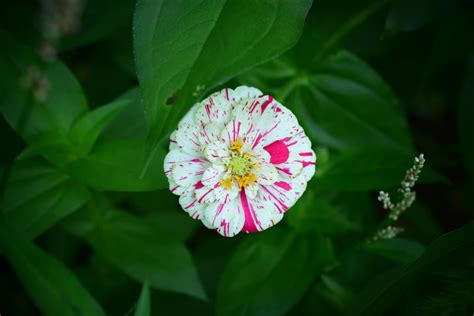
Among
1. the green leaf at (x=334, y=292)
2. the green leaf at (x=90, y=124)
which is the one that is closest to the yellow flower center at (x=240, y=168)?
the green leaf at (x=90, y=124)

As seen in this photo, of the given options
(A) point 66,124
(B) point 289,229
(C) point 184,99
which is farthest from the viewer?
(B) point 289,229

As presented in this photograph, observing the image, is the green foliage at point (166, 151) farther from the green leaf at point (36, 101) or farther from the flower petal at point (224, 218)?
the flower petal at point (224, 218)

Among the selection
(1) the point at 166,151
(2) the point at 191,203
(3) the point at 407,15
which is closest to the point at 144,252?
(1) the point at 166,151

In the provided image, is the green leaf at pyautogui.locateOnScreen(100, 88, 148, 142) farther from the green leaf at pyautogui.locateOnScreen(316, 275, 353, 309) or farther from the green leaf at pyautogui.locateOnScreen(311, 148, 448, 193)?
the green leaf at pyautogui.locateOnScreen(316, 275, 353, 309)

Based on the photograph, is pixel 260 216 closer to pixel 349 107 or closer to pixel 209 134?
pixel 209 134

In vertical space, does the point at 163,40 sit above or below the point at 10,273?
above

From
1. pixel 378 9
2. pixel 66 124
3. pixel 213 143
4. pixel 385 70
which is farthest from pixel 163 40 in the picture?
pixel 385 70

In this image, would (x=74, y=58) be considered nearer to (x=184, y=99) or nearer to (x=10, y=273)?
(x=10, y=273)
